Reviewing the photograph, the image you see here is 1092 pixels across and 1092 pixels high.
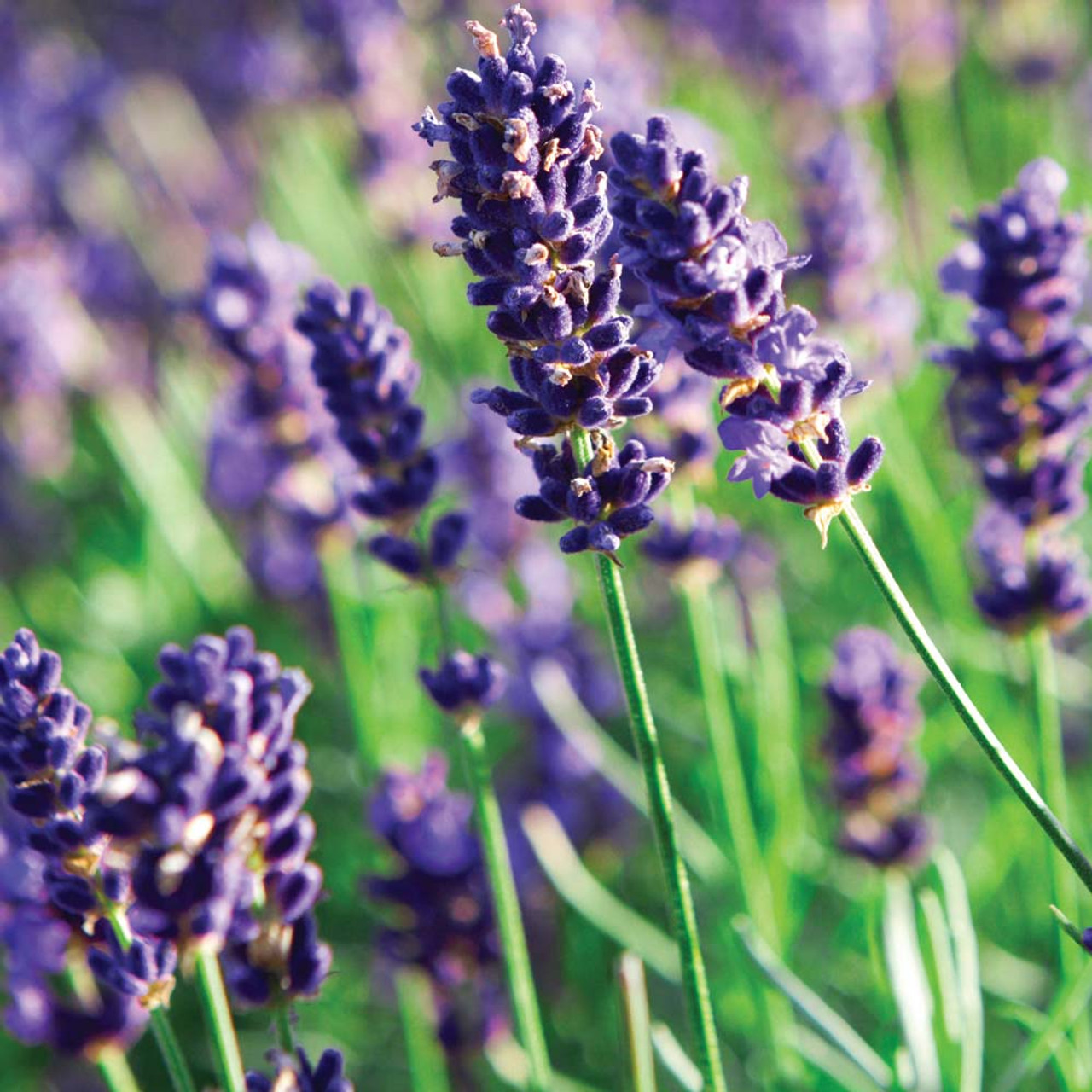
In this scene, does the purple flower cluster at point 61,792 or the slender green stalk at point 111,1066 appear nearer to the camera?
the purple flower cluster at point 61,792

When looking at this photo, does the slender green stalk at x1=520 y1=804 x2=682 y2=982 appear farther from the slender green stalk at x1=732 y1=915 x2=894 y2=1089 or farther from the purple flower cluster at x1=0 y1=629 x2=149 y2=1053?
the purple flower cluster at x1=0 y1=629 x2=149 y2=1053

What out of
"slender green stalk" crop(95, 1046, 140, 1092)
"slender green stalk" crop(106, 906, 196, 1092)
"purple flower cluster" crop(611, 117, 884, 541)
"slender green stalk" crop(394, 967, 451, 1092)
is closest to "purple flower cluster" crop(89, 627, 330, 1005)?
"slender green stalk" crop(106, 906, 196, 1092)

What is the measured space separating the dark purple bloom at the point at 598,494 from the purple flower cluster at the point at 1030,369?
1.66 ft

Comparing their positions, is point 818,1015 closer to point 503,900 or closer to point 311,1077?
point 503,900

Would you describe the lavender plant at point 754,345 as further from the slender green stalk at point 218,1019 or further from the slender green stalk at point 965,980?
the slender green stalk at point 218,1019

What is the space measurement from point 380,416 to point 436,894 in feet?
2.15

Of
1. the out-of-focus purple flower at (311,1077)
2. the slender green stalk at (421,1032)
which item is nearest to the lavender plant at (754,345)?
the out-of-focus purple flower at (311,1077)

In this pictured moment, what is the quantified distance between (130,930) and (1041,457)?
1061mm

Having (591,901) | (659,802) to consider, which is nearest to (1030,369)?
(659,802)

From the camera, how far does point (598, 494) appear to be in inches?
39.5

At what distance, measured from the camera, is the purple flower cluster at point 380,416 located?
1.35 metres

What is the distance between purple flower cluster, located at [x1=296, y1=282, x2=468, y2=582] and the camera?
135cm

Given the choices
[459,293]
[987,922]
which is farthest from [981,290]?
[459,293]

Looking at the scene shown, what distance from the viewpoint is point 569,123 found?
0.95 metres
